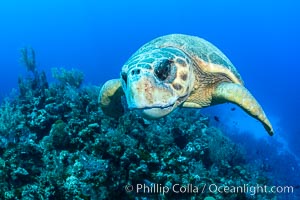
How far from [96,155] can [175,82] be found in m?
2.08

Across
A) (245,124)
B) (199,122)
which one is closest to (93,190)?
(199,122)

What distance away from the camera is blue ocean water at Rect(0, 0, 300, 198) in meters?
37.7

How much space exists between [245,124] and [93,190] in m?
18.8

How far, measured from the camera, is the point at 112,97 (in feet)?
17.8

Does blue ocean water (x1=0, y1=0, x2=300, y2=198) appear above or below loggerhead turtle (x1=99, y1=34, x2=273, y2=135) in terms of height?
above

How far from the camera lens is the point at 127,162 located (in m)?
4.76

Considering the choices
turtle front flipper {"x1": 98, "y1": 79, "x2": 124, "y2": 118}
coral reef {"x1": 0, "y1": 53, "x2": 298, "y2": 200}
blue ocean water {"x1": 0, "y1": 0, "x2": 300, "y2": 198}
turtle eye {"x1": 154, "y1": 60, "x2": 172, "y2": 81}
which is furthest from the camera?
blue ocean water {"x1": 0, "y1": 0, "x2": 300, "y2": 198}

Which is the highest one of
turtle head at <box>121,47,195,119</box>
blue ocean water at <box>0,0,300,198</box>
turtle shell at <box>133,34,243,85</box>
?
blue ocean water at <box>0,0,300,198</box>

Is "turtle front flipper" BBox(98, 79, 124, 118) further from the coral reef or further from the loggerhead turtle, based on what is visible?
the coral reef

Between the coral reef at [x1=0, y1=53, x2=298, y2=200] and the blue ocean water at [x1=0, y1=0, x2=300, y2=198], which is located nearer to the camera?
the coral reef at [x1=0, y1=53, x2=298, y2=200]

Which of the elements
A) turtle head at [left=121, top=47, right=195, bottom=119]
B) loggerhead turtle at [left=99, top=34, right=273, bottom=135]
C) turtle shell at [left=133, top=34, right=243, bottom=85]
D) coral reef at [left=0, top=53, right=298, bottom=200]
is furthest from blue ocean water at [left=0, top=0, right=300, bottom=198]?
turtle head at [left=121, top=47, right=195, bottom=119]

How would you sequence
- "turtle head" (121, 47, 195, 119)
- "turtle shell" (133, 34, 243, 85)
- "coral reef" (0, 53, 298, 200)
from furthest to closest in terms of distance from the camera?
"turtle shell" (133, 34, 243, 85), "coral reef" (0, 53, 298, 200), "turtle head" (121, 47, 195, 119)

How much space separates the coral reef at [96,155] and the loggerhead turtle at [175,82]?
0.78 m

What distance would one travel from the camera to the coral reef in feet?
14.3
